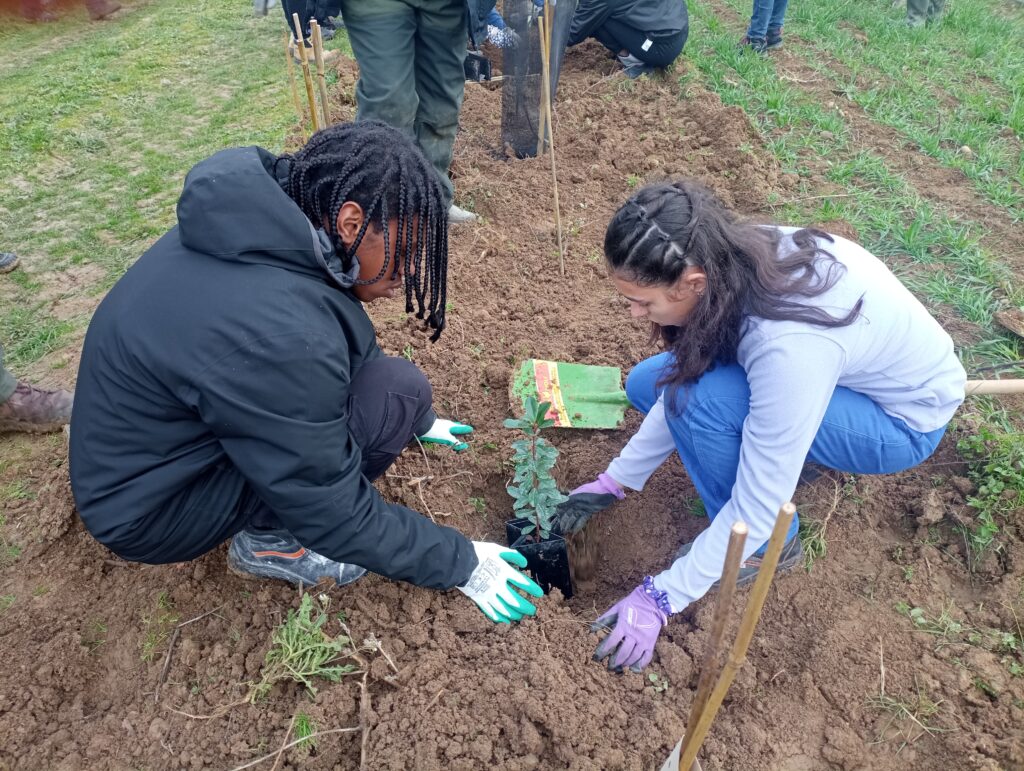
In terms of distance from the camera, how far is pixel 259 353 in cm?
134

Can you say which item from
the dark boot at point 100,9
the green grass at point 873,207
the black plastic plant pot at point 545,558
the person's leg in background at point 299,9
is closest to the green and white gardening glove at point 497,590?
the black plastic plant pot at point 545,558

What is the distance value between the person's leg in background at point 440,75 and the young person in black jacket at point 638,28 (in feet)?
6.67

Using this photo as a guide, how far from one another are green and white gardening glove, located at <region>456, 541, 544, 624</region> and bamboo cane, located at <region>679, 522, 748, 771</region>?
649 millimetres

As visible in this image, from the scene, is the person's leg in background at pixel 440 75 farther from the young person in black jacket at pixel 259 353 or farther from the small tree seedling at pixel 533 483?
the young person in black jacket at pixel 259 353

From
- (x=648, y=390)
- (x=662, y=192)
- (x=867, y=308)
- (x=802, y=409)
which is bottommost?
(x=648, y=390)

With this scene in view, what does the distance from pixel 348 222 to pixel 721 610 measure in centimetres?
107

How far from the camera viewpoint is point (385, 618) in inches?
76.7

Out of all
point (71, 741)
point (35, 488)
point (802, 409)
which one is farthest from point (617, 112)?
point (71, 741)

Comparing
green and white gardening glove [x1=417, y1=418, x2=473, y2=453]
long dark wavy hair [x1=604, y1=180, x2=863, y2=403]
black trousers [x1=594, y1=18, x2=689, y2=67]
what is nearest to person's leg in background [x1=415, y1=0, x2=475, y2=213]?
green and white gardening glove [x1=417, y1=418, x2=473, y2=453]

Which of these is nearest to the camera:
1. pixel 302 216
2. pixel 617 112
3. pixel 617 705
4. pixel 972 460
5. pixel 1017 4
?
pixel 302 216

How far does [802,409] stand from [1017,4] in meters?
8.51

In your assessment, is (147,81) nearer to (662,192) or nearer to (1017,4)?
(662,192)

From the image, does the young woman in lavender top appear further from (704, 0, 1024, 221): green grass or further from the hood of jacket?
(704, 0, 1024, 221): green grass

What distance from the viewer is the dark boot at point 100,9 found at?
729 centimetres
